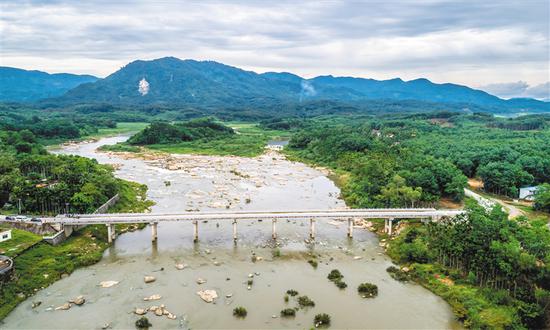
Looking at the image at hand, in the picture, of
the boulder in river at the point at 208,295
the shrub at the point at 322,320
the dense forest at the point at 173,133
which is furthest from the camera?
the dense forest at the point at 173,133

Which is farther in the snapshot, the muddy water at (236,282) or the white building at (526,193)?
the white building at (526,193)

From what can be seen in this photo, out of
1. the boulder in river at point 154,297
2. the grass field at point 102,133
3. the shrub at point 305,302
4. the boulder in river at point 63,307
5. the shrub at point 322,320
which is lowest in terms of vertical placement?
the shrub at point 322,320

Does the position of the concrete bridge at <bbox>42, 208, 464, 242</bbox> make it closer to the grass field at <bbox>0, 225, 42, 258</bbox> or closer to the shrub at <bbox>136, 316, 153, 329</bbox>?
the grass field at <bbox>0, 225, 42, 258</bbox>

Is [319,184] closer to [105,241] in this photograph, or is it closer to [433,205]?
[433,205]

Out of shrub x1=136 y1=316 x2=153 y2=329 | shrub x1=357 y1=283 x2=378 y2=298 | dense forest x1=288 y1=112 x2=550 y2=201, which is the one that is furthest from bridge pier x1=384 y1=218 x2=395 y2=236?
shrub x1=136 y1=316 x2=153 y2=329

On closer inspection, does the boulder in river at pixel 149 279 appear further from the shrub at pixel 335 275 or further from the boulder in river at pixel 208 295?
the shrub at pixel 335 275

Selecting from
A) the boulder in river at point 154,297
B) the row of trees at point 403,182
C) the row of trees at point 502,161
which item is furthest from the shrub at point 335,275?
the row of trees at point 502,161

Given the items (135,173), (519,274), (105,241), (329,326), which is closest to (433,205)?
(519,274)
